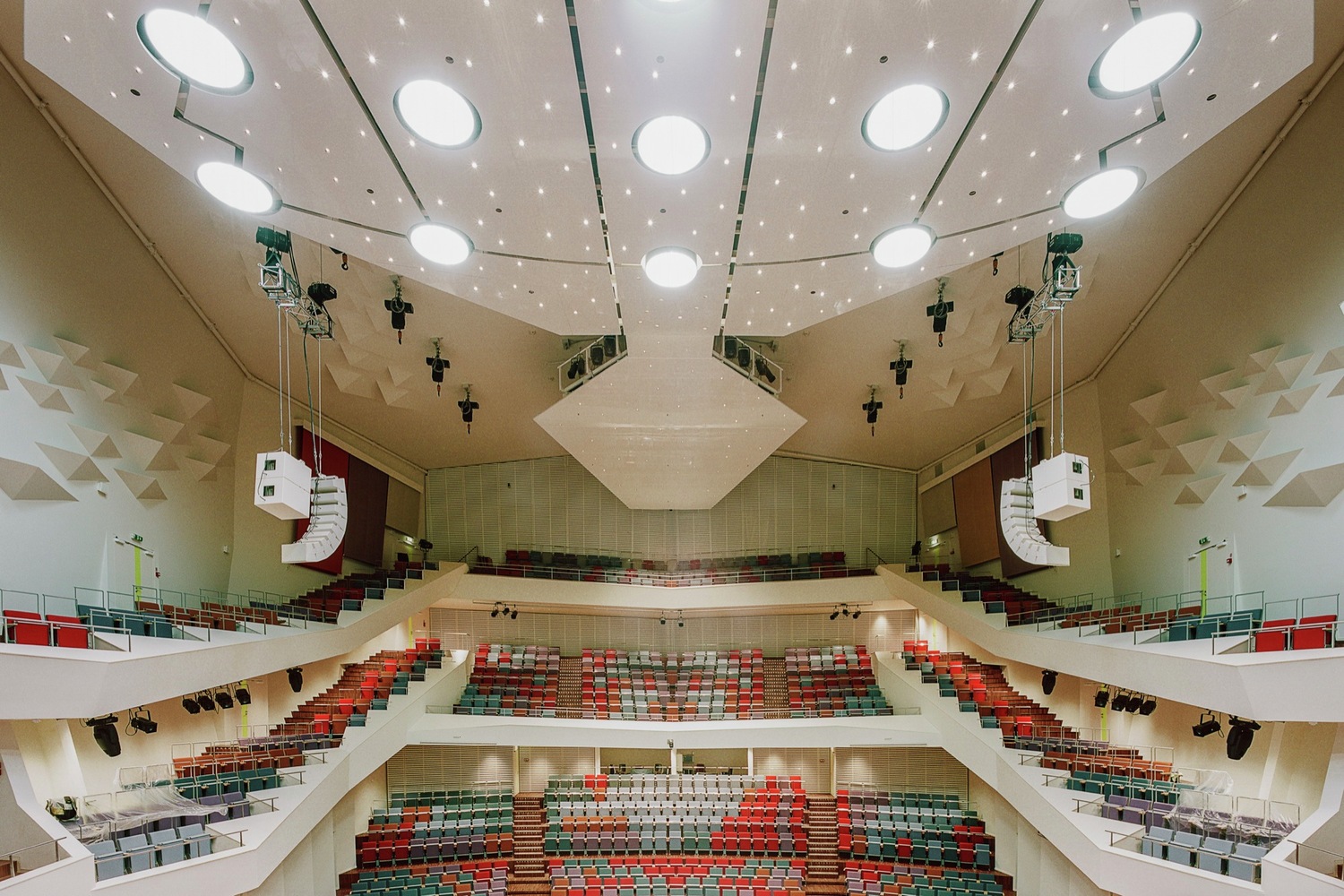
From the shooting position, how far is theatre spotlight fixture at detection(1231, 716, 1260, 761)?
8828 mm

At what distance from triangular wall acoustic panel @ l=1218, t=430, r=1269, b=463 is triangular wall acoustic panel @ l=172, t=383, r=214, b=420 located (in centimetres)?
1553

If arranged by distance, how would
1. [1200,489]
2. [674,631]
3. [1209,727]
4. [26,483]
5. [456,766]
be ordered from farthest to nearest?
[674,631] → [456,766] → [1200,489] → [1209,727] → [26,483]

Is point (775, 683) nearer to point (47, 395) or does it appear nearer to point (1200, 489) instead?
point (1200, 489)

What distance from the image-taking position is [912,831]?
568 inches

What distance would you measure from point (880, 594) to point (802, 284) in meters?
13.8

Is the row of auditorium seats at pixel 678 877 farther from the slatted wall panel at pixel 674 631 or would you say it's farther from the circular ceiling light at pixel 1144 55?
Answer: the circular ceiling light at pixel 1144 55

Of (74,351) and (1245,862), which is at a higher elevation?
(74,351)

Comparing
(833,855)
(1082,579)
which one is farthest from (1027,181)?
(833,855)

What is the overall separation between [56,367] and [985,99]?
10383mm

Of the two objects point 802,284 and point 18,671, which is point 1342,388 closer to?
point 802,284

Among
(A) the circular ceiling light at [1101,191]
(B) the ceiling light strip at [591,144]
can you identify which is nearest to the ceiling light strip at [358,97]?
(B) the ceiling light strip at [591,144]

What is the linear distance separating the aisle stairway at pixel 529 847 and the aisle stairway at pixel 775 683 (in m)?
5.92

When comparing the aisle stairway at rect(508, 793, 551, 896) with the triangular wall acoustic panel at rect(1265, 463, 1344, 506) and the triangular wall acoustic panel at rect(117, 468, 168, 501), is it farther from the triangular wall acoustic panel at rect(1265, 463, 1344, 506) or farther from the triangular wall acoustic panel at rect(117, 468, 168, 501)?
the triangular wall acoustic panel at rect(1265, 463, 1344, 506)

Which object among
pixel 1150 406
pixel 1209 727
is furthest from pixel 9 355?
pixel 1150 406
